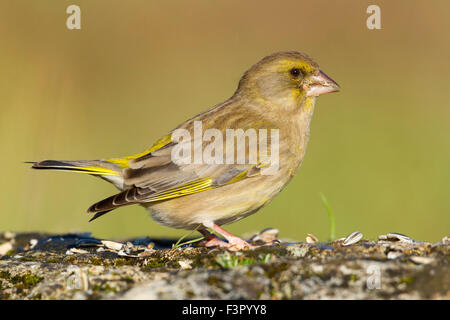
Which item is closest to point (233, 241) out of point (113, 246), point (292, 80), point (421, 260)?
→ point (113, 246)

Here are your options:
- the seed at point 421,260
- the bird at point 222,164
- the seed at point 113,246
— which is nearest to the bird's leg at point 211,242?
the bird at point 222,164

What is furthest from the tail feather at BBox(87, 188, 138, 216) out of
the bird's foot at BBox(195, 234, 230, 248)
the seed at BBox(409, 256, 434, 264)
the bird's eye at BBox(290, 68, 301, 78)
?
the seed at BBox(409, 256, 434, 264)

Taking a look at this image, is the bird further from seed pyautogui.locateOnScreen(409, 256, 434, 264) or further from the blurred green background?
the blurred green background

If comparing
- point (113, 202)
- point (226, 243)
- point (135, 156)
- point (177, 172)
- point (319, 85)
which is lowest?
→ point (226, 243)

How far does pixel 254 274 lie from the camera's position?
10.9 ft

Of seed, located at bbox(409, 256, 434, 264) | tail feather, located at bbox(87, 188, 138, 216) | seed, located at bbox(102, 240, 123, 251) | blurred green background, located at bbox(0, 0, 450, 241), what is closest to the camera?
seed, located at bbox(409, 256, 434, 264)

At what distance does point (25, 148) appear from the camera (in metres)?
8.16

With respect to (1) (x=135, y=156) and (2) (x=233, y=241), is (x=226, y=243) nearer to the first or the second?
(2) (x=233, y=241)

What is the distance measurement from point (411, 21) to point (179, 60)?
175 inches

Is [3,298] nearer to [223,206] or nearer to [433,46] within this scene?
[223,206]

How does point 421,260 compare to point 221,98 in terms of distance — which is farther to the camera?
point 221,98

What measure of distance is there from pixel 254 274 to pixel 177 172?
197cm

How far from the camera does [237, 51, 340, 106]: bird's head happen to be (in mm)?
5652

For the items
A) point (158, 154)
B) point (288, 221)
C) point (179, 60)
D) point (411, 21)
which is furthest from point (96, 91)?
point (411, 21)
